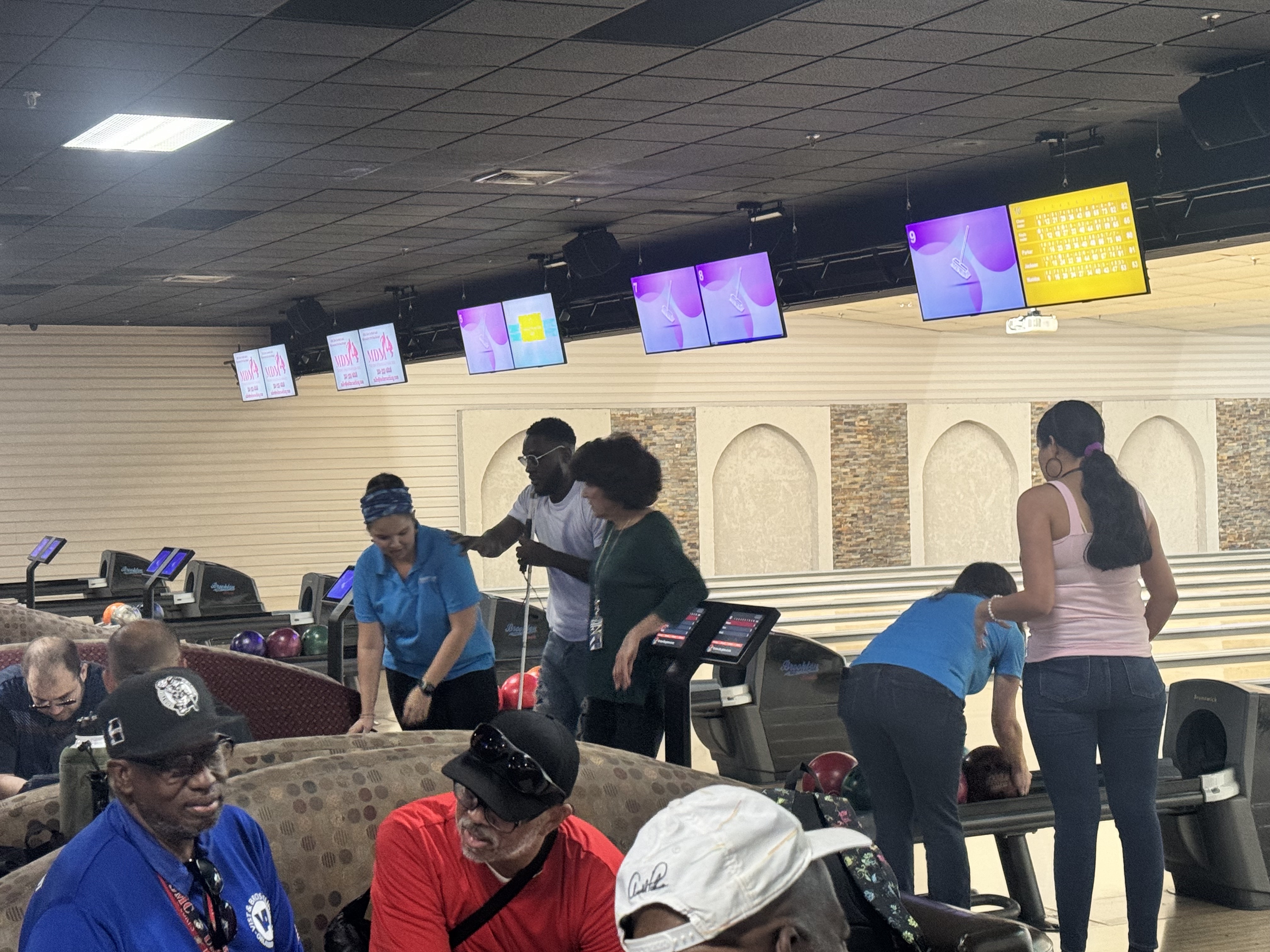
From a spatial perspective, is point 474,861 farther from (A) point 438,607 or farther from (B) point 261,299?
(B) point 261,299

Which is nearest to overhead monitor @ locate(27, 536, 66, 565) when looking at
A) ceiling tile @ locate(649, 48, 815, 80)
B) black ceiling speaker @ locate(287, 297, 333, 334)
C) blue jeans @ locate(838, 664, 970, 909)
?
black ceiling speaker @ locate(287, 297, 333, 334)

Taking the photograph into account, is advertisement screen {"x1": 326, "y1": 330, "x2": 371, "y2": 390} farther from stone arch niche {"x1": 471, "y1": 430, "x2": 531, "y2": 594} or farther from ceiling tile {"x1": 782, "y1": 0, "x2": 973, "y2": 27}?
ceiling tile {"x1": 782, "y1": 0, "x2": 973, "y2": 27}

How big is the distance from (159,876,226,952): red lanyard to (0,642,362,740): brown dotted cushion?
9.79ft

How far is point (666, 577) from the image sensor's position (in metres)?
3.59

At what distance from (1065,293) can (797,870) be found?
16.8 ft

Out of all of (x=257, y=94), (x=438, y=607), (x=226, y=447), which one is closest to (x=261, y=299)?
(x=226, y=447)

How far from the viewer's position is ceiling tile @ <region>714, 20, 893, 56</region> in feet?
14.5

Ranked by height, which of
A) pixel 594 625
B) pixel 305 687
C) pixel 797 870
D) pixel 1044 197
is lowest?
pixel 305 687

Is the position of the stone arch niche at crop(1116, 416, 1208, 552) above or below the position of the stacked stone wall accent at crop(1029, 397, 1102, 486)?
below

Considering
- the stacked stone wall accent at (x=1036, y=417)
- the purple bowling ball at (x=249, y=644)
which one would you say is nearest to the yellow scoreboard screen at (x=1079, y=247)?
the purple bowling ball at (x=249, y=644)

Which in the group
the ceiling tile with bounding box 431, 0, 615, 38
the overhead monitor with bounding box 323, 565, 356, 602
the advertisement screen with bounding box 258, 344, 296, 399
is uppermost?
the ceiling tile with bounding box 431, 0, 615, 38

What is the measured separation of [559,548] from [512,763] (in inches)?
92.4

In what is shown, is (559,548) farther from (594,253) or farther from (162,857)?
(594,253)

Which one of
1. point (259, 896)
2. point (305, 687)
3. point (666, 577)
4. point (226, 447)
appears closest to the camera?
point (259, 896)
